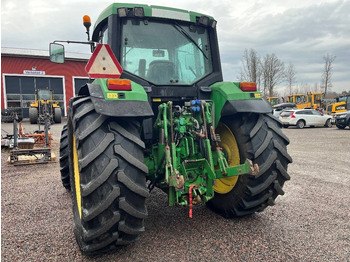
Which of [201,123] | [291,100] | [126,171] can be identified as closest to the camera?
[126,171]

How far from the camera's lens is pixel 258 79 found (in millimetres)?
39844

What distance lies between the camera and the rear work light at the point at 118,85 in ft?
8.48

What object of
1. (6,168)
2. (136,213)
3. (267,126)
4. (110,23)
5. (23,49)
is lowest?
(6,168)

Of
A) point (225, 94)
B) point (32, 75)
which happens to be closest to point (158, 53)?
point (225, 94)

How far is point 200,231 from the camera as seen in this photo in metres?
3.16

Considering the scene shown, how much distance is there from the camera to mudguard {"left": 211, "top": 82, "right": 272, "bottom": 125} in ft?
10.2

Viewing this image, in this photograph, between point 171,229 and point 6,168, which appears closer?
point 171,229

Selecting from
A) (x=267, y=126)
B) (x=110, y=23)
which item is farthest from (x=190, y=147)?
(x=110, y=23)

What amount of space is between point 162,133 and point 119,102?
25.4 inches

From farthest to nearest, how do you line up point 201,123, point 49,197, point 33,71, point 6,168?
point 33,71, point 6,168, point 49,197, point 201,123

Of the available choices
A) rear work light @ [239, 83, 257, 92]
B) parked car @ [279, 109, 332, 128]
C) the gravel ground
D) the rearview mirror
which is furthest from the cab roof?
parked car @ [279, 109, 332, 128]

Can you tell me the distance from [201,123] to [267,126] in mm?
763

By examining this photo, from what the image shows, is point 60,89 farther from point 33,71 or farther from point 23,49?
point 23,49

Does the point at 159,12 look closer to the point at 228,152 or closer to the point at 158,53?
the point at 158,53
